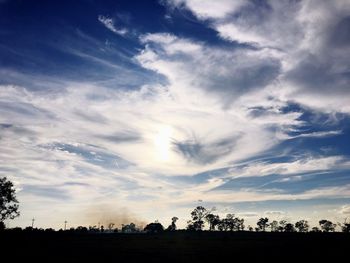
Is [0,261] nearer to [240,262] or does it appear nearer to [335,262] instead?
[240,262]

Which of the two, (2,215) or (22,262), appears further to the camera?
(2,215)

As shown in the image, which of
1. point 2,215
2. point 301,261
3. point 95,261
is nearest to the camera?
point 95,261

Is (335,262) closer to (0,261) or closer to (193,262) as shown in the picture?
(193,262)

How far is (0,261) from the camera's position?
38719 mm

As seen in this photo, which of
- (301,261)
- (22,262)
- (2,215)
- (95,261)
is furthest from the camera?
(2,215)

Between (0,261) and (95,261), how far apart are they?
1100 cm

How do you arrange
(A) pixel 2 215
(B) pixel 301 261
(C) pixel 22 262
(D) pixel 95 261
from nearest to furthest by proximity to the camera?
(C) pixel 22 262, (D) pixel 95 261, (B) pixel 301 261, (A) pixel 2 215

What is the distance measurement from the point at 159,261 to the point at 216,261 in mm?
7548

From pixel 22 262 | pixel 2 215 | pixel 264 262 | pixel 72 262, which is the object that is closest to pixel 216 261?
pixel 264 262

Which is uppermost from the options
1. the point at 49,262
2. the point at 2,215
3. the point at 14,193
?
the point at 14,193

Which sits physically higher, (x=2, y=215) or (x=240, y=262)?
(x=2, y=215)

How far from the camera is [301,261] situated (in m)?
45.8

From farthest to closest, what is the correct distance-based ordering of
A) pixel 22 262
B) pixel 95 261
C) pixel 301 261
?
pixel 301 261 < pixel 95 261 < pixel 22 262

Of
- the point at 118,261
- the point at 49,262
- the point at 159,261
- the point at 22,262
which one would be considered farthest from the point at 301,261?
the point at 22,262
